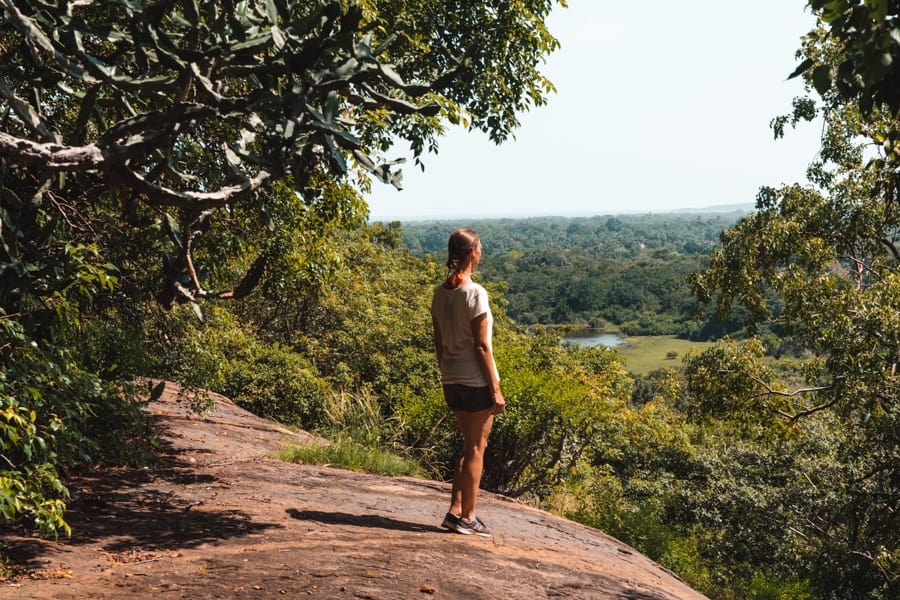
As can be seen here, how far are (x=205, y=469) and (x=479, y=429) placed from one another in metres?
3.04

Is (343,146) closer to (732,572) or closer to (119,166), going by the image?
(119,166)

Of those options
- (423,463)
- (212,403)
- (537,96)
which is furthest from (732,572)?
(212,403)

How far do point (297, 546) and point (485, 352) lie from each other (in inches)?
58.9

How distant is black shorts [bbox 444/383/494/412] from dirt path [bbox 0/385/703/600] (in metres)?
0.80

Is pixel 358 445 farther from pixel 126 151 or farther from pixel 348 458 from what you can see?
pixel 126 151

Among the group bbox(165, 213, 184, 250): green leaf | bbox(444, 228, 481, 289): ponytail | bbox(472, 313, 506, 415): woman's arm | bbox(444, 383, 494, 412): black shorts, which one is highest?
bbox(165, 213, 184, 250): green leaf

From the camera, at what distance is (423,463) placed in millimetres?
9492

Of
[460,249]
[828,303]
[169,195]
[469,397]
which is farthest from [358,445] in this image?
[828,303]

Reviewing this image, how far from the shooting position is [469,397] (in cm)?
444

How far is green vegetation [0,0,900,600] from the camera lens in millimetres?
3648

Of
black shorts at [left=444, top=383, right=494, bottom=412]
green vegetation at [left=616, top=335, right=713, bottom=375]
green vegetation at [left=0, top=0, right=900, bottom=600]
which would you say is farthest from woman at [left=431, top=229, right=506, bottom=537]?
green vegetation at [left=616, top=335, right=713, bottom=375]

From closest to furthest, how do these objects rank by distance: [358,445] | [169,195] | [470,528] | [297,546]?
1. [169,195]
2. [297,546]
3. [470,528]
4. [358,445]

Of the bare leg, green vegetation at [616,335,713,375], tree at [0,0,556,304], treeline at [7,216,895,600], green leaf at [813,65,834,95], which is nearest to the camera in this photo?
green leaf at [813,65,834,95]

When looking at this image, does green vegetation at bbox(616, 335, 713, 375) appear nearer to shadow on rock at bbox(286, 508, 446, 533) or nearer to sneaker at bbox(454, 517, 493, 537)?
shadow on rock at bbox(286, 508, 446, 533)
